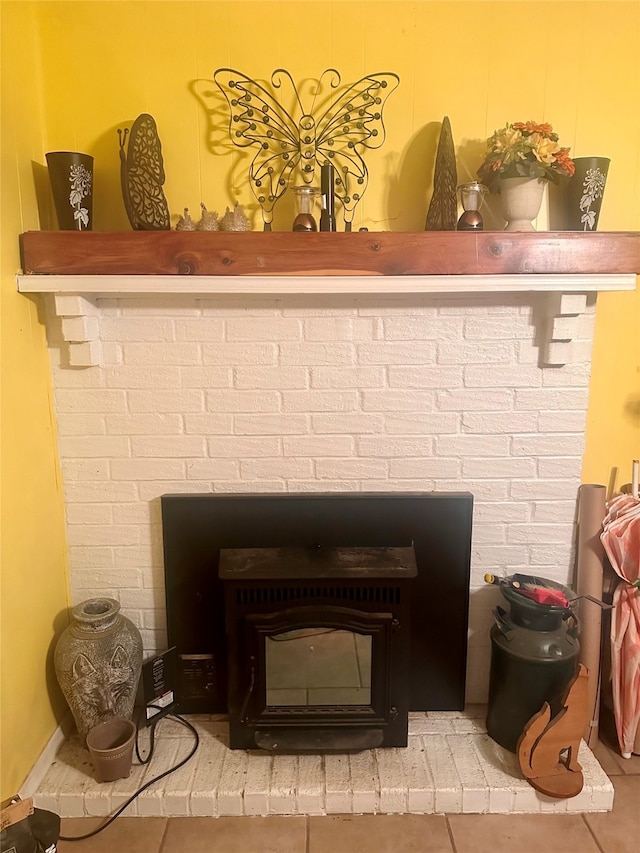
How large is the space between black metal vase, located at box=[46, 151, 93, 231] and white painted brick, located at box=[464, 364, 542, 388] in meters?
1.15

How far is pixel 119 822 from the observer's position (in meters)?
1.66

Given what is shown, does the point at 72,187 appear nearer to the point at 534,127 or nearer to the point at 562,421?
the point at 534,127

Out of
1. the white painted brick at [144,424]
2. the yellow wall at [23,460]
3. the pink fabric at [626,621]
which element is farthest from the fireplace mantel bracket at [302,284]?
the pink fabric at [626,621]

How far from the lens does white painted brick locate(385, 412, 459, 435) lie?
186cm

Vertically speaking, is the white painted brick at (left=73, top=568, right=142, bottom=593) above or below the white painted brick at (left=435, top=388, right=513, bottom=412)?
below

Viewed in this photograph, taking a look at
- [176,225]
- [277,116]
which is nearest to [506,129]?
[277,116]

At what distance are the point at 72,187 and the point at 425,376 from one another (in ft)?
3.57

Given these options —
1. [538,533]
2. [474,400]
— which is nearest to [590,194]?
[474,400]

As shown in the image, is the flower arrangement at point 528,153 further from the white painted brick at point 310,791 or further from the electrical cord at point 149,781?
the electrical cord at point 149,781

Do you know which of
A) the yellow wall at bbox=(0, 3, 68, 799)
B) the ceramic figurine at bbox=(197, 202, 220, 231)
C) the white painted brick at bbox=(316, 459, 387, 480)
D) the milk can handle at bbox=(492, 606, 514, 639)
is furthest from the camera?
the white painted brick at bbox=(316, 459, 387, 480)

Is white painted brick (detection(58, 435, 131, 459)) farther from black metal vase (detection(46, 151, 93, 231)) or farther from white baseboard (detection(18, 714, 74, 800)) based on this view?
white baseboard (detection(18, 714, 74, 800))

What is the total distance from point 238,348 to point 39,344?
552 mm

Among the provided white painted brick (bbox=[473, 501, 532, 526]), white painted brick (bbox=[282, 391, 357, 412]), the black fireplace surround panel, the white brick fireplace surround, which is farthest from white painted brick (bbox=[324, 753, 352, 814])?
white painted brick (bbox=[282, 391, 357, 412])

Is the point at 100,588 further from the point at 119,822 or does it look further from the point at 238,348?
the point at 238,348
